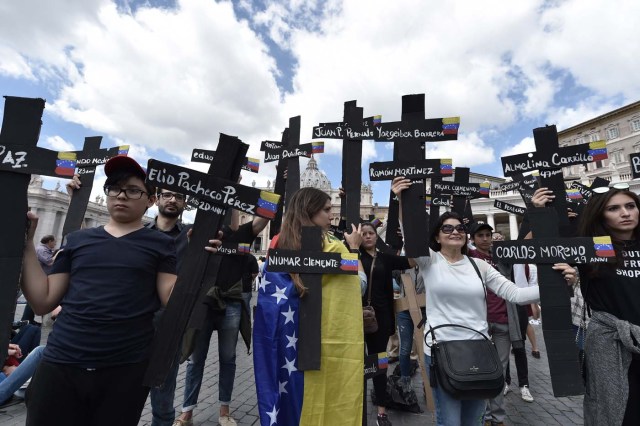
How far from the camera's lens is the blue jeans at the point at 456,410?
2502 mm

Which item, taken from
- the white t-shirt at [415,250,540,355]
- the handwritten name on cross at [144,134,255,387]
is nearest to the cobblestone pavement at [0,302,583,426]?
the white t-shirt at [415,250,540,355]

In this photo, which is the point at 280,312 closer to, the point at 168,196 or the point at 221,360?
the point at 168,196

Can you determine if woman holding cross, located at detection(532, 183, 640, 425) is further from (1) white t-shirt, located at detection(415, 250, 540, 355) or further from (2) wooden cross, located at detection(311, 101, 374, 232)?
(2) wooden cross, located at detection(311, 101, 374, 232)

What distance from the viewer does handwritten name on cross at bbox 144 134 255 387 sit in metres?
2.00

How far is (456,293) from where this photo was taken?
2.73 meters

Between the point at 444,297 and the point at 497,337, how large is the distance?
2.17 metres

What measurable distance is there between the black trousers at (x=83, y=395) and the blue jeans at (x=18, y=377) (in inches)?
120

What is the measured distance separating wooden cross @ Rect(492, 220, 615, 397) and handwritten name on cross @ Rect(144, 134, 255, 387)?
2148 millimetres

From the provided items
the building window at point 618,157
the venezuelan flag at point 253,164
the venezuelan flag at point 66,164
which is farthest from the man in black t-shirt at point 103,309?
the building window at point 618,157

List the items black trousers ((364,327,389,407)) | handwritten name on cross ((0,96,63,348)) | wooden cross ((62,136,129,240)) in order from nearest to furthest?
handwritten name on cross ((0,96,63,348)), black trousers ((364,327,389,407)), wooden cross ((62,136,129,240))

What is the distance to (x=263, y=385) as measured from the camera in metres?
2.43

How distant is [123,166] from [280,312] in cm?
151

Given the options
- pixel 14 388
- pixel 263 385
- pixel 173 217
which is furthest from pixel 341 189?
pixel 14 388

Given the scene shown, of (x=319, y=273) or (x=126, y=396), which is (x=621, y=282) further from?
(x=126, y=396)
